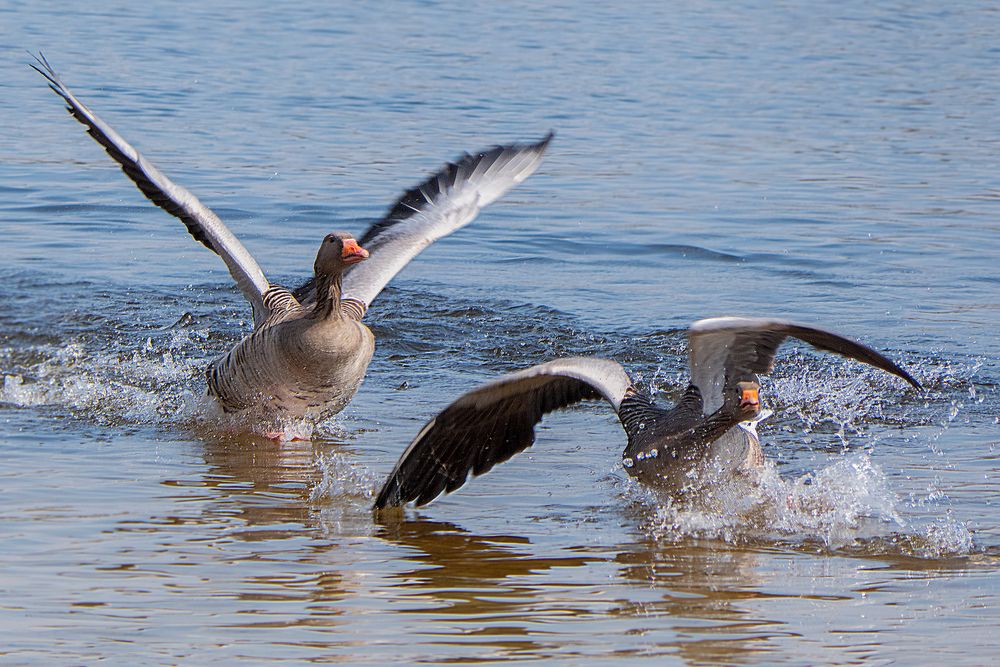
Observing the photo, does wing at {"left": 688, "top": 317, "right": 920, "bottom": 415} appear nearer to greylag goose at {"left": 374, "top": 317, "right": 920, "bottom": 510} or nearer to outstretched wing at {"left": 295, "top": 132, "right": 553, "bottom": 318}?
greylag goose at {"left": 374, "top": 317, "right": 920, "bottom": 510}

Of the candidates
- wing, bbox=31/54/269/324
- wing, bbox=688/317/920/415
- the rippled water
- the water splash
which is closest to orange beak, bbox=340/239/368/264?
wing, bbox=31/54/269/324

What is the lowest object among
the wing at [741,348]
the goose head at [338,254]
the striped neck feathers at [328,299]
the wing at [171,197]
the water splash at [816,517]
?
the water splash at [816,517]

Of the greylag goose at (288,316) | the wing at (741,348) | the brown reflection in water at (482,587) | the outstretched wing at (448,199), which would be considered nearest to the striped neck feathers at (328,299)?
the greylag goose at (288,316)

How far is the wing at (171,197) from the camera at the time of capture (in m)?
7.71

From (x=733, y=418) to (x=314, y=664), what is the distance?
2501 millimetres

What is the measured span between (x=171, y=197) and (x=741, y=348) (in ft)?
10.4

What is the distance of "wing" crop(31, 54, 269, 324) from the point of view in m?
7.71

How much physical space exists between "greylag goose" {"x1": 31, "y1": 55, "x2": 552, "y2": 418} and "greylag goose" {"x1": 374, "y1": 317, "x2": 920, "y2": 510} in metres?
1.33

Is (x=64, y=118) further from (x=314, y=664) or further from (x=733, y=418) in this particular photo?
(x=314, y=664)

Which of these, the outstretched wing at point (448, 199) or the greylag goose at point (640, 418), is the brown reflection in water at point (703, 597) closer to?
the greylag goose at point (640, 418)

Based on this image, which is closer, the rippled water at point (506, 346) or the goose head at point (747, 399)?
the rippled water at point (506, 346)

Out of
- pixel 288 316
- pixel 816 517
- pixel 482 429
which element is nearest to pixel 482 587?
pixel 482 429

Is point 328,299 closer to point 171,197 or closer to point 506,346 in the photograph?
point 171,197

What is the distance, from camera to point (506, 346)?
369 inches
